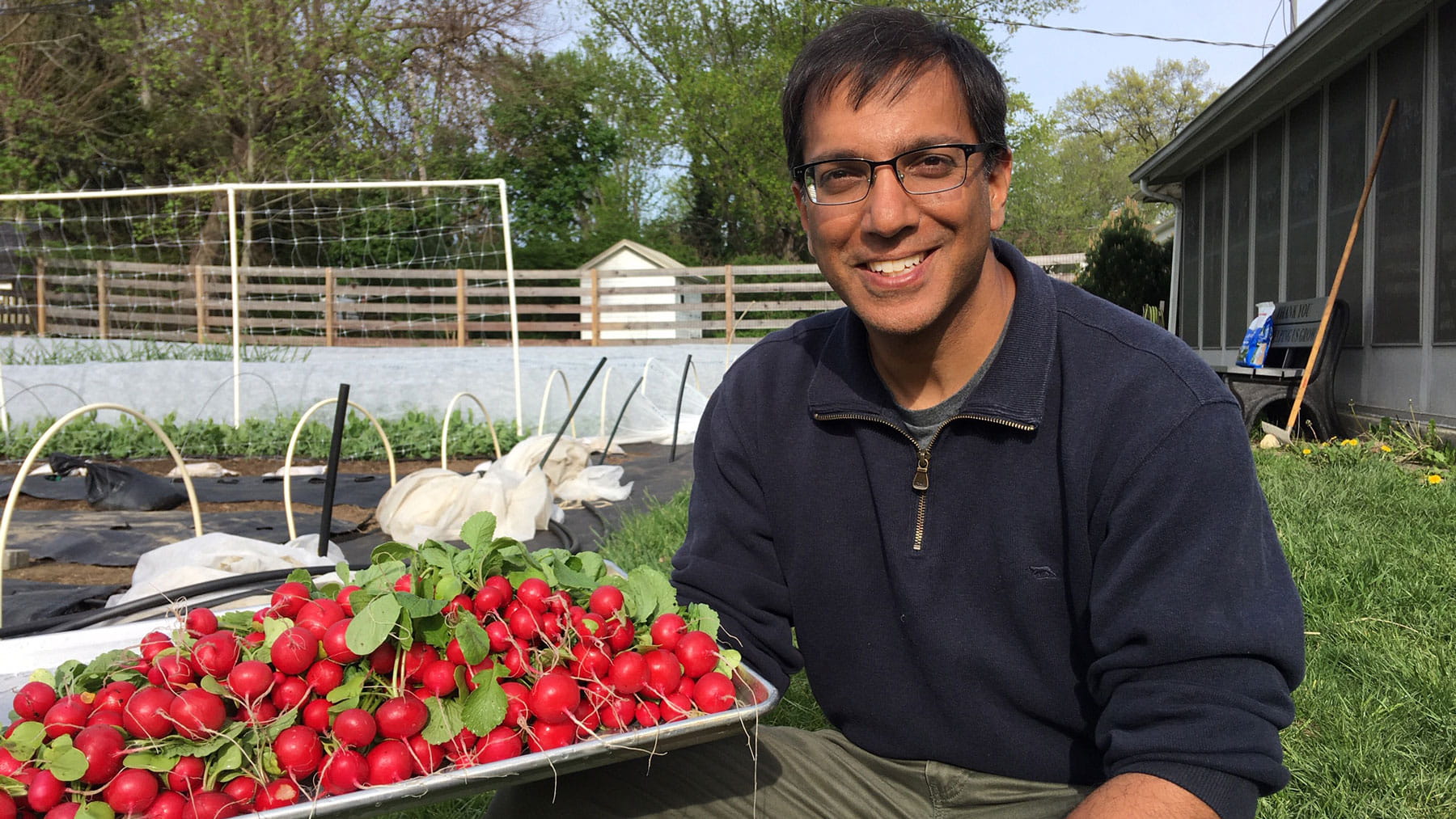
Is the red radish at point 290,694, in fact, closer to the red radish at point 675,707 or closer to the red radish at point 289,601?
the red radish at point 289,601

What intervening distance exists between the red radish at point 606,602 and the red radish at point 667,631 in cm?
6

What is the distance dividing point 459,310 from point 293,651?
51.7 ft

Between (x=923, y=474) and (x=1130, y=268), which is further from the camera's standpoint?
(x=1130, y=268)

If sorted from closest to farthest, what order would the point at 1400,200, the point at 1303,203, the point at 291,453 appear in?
the point at 291,453 < the point at 1400,200 < the point at 1303,203

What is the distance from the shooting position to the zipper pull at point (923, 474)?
152cm

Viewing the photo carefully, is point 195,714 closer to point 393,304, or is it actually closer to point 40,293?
point 40,293

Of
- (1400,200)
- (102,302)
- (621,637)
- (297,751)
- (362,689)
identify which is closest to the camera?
(297,751)

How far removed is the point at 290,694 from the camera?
1.19 m

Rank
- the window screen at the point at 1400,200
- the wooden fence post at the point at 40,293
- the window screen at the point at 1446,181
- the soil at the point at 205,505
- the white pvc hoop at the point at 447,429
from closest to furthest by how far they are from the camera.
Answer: the soil at the point at 205,505, the white pvc hoop at the point at 447,429, the window screen at the point at 1446,181, the window screen at the point at 1400,200, the wooden fence post at the point at 40,293

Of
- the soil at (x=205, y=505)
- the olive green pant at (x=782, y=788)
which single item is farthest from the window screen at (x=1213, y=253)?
the olive green pant at (x=782, y=788)

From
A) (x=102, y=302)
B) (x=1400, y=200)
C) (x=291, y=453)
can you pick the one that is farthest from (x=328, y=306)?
(x=1400, y=200)

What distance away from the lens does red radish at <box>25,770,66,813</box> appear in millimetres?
1025

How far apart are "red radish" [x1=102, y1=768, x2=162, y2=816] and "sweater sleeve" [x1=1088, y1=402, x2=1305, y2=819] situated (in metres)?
1.08

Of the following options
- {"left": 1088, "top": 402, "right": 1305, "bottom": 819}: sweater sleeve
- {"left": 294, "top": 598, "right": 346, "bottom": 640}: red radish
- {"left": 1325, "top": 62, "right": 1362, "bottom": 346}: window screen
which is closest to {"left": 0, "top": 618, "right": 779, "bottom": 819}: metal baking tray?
{"left": 294, "top": 598, "right": 346, "bottom": 640}: red radish
